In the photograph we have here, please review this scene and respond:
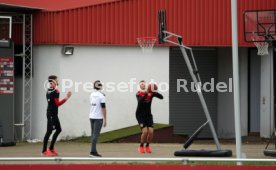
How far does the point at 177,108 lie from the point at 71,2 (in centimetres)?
560

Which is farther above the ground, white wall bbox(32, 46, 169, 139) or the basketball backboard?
the basketball backboard

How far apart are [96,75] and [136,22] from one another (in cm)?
220

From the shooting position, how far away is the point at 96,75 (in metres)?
26.3

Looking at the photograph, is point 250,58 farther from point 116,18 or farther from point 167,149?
point 167,149

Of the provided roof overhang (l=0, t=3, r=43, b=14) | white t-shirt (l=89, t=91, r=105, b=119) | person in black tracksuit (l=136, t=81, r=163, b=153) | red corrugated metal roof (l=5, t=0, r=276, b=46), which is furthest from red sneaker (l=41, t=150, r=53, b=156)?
red corrugated metal roof (l=5, t=0, r=276, b=46)

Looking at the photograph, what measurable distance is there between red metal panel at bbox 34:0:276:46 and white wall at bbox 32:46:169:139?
0.42 metres

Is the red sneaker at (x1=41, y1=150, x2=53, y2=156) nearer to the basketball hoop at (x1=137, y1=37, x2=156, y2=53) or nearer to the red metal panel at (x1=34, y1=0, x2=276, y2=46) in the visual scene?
the red metal panel at (x1=34, y1=0, x2=276, y2=46)

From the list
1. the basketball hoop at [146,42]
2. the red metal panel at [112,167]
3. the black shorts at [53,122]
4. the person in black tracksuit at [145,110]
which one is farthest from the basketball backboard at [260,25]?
the red metal panel at [112,167]

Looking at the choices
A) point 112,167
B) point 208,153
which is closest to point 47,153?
point 208,153

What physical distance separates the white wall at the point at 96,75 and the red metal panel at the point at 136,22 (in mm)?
417

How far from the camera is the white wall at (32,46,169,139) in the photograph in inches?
1025

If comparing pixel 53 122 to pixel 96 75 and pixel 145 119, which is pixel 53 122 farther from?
pixel 96 75

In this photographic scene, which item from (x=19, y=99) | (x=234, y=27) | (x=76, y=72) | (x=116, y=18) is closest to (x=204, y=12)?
(x=116, y=18)

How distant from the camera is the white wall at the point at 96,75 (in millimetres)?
26047
